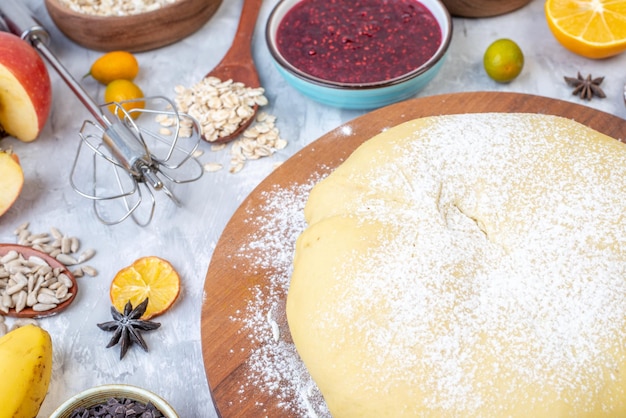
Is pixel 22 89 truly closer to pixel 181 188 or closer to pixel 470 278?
pixel 181 188

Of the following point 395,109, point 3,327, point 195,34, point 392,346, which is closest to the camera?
point 392,346

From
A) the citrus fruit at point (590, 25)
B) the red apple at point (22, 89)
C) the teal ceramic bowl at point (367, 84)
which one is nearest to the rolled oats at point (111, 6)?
the red apple at point (22, 89)

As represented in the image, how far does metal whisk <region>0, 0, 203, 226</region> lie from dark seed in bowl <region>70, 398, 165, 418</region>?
22.6 inches

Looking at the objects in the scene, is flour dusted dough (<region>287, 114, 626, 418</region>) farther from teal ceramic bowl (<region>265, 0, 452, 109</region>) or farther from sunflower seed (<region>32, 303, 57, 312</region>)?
sunflower seed (<region>32, 303, 57, 312</region>)

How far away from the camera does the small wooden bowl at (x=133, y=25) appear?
220 cm

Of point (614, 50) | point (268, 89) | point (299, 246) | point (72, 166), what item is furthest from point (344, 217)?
point (614, 50)

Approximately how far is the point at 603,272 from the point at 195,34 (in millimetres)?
1717

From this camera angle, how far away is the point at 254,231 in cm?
164

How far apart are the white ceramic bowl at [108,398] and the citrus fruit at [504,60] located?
4.70 feet

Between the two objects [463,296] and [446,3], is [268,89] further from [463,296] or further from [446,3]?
[463,296]

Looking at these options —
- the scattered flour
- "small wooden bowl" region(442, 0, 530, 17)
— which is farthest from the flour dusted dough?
"small wooden bowl" region(442, 0, 530, 17)

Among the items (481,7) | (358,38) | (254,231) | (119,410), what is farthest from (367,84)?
(119,410)

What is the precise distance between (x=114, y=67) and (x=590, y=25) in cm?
155

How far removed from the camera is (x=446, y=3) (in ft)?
7.49
